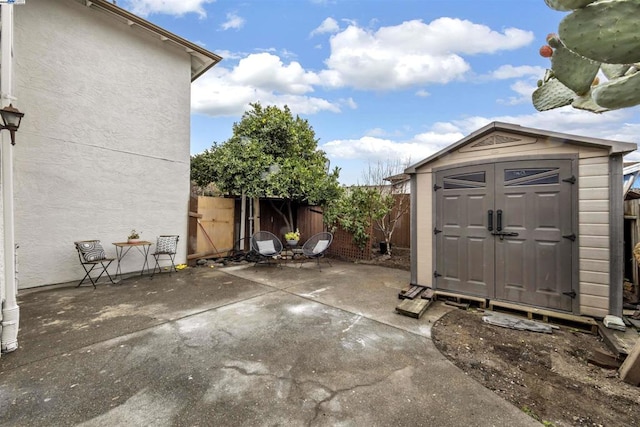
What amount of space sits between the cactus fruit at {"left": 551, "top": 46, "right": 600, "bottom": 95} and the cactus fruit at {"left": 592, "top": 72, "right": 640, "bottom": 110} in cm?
27

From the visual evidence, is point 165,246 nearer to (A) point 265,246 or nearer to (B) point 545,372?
(A) point 265,246

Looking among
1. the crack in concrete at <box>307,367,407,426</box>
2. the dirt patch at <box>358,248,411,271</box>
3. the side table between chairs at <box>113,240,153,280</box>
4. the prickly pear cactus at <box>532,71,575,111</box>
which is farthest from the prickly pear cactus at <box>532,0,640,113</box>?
the side table between chairs at <box>113,240,153,280</box>

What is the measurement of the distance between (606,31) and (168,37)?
24.5 feet

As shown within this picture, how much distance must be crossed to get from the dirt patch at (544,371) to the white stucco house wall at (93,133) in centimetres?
611

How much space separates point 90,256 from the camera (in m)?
4.74

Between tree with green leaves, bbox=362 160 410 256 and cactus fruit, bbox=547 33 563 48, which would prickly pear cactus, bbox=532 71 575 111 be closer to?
cactus fruit, bbox=547 33 563 48

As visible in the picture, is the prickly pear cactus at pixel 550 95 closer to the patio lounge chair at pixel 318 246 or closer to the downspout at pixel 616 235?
the downspout at pixel 616 235

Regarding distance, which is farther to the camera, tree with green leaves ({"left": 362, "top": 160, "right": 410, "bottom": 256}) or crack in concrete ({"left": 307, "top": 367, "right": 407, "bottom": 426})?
tree with green leaves ({"left": 362, "top": 160, "right": 410, "bottom": 256})

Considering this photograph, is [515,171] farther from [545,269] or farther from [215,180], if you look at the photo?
[215,180]

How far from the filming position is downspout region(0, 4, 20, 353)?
2533mm

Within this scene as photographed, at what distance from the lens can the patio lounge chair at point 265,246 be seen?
626 centimetres

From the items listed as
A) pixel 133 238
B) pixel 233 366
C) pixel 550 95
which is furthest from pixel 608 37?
pixel 133 238

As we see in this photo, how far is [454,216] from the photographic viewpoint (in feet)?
13.2

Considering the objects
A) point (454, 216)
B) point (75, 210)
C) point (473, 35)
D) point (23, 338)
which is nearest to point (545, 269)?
point (454, 216)
